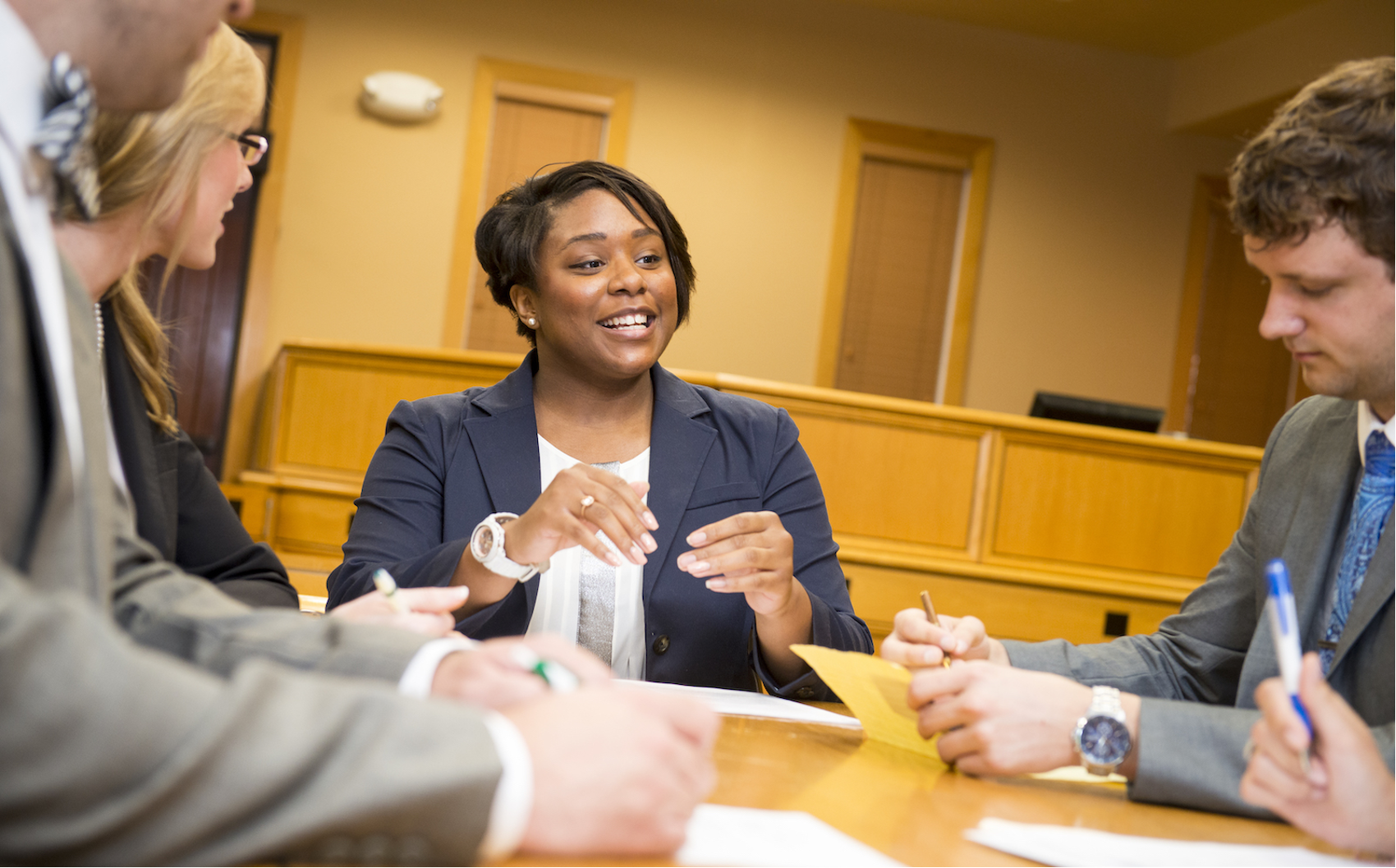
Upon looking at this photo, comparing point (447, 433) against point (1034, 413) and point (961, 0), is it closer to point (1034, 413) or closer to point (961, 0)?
point (1034, 413)

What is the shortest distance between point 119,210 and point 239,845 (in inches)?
32.2

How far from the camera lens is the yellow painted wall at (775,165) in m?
6.64

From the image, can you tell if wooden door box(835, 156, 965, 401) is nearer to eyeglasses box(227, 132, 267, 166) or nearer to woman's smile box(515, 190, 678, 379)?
woman's smile box(515, 190, 678, 379)

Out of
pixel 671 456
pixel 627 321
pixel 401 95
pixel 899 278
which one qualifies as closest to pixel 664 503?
pixel 671 456

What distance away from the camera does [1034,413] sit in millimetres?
5105

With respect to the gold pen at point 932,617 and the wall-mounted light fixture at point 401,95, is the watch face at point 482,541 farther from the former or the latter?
the wall-mounted light fixture at point 401,95

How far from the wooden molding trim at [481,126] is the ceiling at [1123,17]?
186 centimetres

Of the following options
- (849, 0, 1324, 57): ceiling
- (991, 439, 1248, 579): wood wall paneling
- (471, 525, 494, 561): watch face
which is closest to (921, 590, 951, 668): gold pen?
(471, 525, 494, 561): watch face

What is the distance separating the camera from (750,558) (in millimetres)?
1606

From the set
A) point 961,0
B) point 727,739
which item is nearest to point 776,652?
point 727,739

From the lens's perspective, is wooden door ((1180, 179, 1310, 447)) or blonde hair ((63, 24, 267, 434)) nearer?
blonde hair ((63, 24, 267, 434))

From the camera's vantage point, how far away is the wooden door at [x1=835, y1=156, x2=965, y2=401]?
23.8 feet

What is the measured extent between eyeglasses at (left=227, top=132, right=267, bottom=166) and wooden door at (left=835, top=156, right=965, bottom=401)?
5850mm

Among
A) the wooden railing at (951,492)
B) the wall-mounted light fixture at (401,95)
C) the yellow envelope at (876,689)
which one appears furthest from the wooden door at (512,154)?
the yellow envelope at (876,689)
